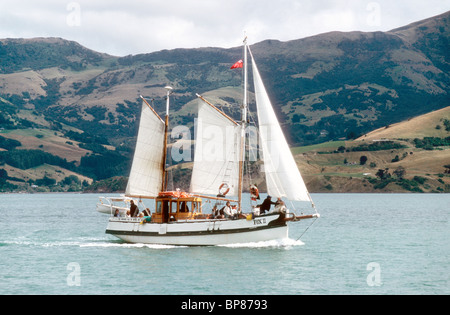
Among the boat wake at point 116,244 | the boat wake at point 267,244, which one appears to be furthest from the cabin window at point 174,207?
the boat wake at point 267,244

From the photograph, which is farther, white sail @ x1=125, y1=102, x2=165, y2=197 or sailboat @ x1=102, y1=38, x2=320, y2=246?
white sail @ x1=125, y1=102, x2=165, y2=197

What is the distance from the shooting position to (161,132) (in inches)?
2063

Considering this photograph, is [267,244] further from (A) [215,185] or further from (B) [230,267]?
(B) [230,267]

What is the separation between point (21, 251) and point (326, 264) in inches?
1085

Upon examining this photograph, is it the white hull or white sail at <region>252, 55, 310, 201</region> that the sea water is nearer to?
the white hull

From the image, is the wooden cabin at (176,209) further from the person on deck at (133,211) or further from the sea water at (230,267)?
the person on deck at (133,211)

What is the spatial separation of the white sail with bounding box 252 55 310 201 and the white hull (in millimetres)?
2318

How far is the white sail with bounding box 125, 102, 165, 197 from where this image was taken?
52125 mm

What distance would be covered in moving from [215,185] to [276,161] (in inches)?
253

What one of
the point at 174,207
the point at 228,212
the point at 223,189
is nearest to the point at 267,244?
the point at 228,212

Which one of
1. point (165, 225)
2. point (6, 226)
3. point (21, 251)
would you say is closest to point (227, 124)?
point (165, 225)

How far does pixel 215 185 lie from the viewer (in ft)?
163

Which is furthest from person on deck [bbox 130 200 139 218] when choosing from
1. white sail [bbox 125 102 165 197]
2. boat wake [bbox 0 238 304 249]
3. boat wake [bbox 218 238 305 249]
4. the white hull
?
boat wake [bbox 218 238 305 249]
